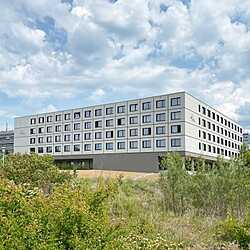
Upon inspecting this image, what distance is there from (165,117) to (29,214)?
193 feet

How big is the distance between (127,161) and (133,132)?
4.30 meters

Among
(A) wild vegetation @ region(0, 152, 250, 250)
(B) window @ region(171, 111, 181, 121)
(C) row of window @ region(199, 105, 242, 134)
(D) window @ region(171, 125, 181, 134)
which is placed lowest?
(A) wild vegetation @ region(0, 152, 250, 250)

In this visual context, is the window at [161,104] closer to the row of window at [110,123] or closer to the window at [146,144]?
the row of window at [110,123]

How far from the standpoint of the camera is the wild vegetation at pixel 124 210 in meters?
5.06

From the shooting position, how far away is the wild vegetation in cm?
506

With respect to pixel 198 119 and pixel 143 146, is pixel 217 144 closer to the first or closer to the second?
pixel 198 119

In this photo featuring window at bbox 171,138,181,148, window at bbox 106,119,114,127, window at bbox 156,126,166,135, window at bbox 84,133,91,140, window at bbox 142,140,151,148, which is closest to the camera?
window at bbox 171,138,181,148

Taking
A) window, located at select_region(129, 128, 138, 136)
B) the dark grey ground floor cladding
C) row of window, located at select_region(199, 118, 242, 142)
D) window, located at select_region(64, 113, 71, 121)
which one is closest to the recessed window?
the dark grey ground floor cladding

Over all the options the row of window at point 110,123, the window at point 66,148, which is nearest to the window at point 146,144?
the row of window at point 110,123

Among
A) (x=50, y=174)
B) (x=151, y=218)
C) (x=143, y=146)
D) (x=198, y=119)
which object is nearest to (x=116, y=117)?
(x=143, y=146)

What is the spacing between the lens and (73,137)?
A: 2899 inches

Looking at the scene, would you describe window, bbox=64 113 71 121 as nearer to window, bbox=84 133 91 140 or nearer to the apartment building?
the apartment building

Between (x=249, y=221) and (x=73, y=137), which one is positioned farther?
(x=73, y=137)

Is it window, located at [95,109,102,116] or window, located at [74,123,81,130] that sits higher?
window, located at [95,109,102,116]
